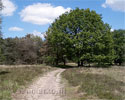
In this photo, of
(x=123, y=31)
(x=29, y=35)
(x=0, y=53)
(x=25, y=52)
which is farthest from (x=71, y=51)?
(x=29, y=35)

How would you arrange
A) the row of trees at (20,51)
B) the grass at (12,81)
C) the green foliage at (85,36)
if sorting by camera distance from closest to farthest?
the grass at (12,81) → the green foliage at (85,36) → the row of trees at (20,51)

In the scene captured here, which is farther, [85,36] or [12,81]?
[85,36]

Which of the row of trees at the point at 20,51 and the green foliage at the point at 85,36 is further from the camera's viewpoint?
the row of trees at the point at 20,51

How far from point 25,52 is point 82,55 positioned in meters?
31.0

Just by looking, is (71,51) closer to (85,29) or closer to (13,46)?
(85,29)

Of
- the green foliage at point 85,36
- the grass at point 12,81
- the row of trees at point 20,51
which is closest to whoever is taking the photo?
the grass at point 12,81

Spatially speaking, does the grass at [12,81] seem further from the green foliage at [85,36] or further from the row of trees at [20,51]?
the row of trees at [20,51]

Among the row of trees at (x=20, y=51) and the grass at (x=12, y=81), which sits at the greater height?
the row of trees at (x=20, y=51)

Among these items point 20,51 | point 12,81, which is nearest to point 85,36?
point 12,81

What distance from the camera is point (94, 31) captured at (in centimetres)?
3494

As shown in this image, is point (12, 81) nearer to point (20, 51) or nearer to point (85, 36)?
point (85, 36)

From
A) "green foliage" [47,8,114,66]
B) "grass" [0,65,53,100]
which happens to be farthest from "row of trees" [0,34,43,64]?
"grass" [0,65,53,100]

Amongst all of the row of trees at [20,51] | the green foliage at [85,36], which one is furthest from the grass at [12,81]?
the row of trees at [20,51]

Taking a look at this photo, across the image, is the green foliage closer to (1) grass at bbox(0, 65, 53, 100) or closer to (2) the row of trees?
(1) grass at bbox(0, 65, 53, 100)
